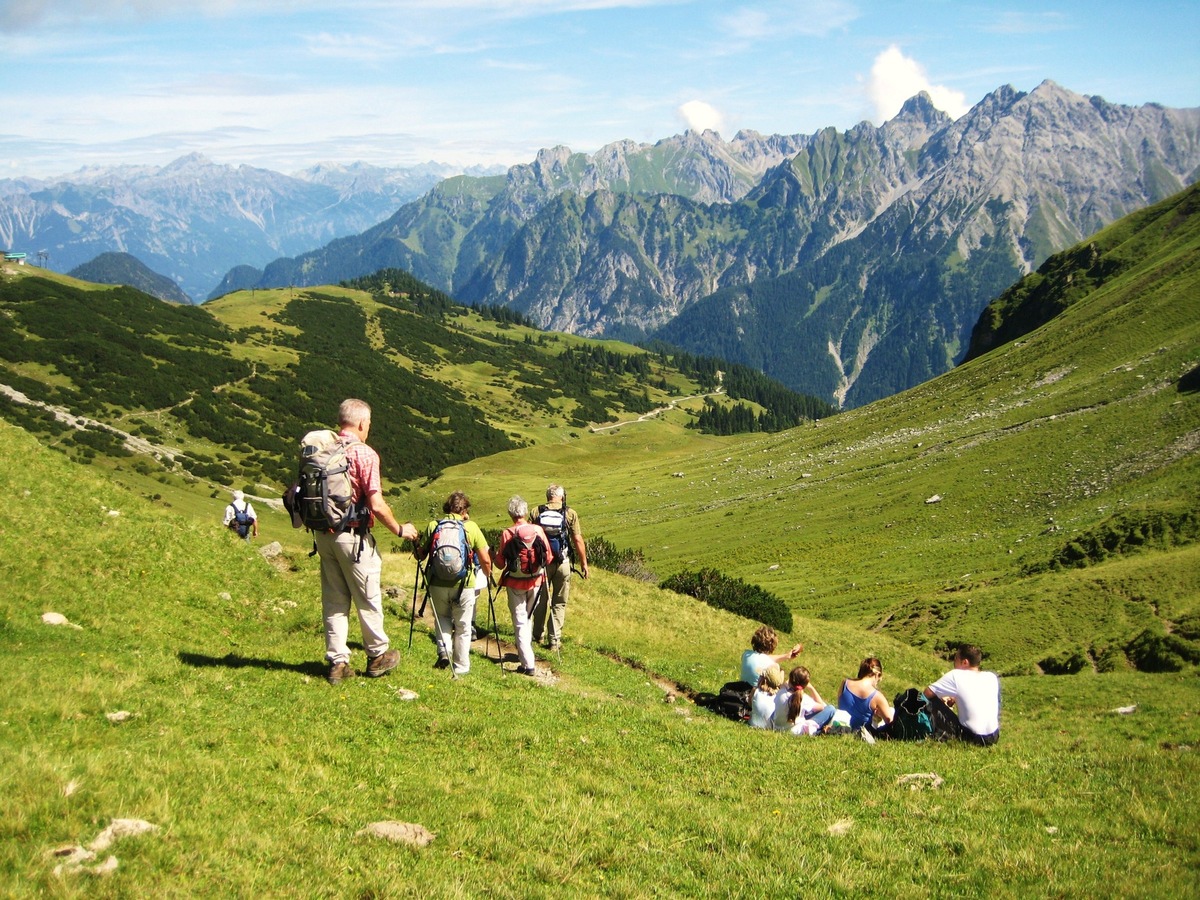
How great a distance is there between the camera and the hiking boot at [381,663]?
47.4ft

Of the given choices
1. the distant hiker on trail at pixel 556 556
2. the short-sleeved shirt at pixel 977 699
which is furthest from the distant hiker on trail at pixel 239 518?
the short-sleeved shirt at pixel 977 699

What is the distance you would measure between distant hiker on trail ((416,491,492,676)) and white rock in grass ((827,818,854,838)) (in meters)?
7.57

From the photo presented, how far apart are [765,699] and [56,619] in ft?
47.0

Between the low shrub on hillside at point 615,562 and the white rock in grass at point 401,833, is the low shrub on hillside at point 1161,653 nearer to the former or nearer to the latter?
the low shrub on hillside at point 615,562

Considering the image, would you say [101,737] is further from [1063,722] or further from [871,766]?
[1063,722]

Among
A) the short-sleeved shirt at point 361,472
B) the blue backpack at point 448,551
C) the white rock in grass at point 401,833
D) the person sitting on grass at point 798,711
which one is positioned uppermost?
the short-sleeved shirt at point 361,472

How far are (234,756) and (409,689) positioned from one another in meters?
4.39

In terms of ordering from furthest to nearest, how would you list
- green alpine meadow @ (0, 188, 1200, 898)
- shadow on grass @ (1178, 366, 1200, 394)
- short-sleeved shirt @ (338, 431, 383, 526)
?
1. shadow on grass @ (1178, 366, 1200, 394)
2. short-sleeved shirt @ (338, 431, 383, 526)
3. green alpine meadow @ (0, 188, 1200, 898)

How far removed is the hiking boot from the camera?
14.5m

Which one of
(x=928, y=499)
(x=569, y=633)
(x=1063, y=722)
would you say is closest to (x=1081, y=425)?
(x=928, y=499)

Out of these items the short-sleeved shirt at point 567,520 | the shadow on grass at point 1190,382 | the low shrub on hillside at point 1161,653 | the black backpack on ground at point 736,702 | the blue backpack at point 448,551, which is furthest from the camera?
the shadow on grass at point 1190,382

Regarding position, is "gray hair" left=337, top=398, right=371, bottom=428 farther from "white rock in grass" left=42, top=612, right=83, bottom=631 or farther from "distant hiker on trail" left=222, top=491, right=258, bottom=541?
"distant hiker on trail" left=222, top=491, right=258, bottom=541

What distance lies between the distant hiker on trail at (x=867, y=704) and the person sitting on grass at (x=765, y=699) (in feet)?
4.79

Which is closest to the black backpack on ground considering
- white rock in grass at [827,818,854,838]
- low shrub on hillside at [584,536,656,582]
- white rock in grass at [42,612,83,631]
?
white rock in grass at [827,818,854,838]
